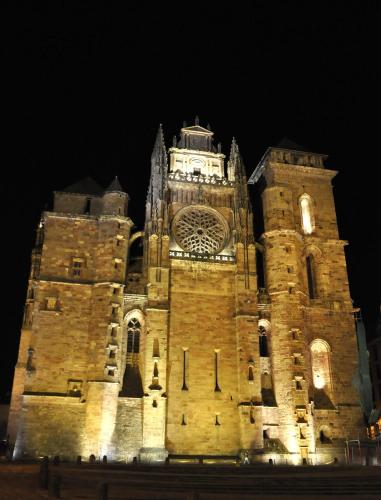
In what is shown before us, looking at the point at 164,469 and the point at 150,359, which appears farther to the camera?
the point at 150,359

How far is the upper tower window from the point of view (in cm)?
3672

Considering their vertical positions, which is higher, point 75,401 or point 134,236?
point 134,236

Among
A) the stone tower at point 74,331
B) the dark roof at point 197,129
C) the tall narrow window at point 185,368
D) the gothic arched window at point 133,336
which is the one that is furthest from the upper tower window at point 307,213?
the gothic arched window at point 133,336

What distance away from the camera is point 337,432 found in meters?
30.9

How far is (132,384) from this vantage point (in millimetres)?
30203

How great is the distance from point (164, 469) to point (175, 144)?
77.6ft

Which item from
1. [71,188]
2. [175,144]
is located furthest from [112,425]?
[175,144]

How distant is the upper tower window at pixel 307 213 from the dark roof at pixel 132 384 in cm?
1483

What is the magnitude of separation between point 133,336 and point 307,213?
1487cm

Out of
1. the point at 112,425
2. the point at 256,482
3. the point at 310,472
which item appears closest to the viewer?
the point at 256,482

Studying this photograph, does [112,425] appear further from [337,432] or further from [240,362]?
[337,432]

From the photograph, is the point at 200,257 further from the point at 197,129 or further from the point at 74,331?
the point at 197,129

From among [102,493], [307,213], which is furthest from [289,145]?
[102,493]

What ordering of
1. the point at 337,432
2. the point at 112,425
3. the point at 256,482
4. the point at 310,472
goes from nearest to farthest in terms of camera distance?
1. the point at 256,482
2. the point at 310,472
3. the point at 112,425
4. the point at 337,432
